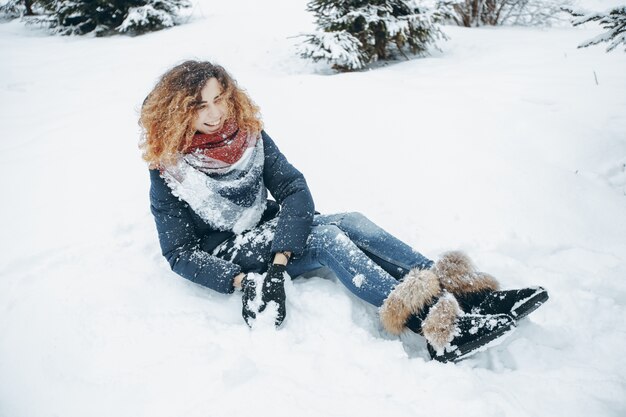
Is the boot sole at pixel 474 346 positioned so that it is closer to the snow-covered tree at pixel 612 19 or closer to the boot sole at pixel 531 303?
the boot sole at pixel 531 303

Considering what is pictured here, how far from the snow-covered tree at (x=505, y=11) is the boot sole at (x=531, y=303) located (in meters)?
8.00

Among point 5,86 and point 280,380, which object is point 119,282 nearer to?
point 280,380

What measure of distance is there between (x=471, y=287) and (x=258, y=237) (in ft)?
3.99

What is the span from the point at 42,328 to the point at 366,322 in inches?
68.4

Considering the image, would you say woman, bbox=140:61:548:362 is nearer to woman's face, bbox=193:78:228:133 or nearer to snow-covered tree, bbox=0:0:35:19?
woman's face, bbox=193:78:228:133

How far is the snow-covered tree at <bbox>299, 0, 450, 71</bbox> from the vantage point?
17.5 feet

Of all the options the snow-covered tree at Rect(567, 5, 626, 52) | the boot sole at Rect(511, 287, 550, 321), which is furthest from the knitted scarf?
the snow-covered tree at Rect(567, 5, 626, 52)

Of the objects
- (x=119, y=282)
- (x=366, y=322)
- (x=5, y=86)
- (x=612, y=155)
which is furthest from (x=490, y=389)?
(x=5, y=86)

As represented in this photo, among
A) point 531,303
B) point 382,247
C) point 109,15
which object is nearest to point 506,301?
point 531,303

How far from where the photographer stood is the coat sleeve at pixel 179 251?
1.99 m

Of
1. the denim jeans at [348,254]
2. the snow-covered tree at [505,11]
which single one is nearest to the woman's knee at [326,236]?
the denim jeans at [348,254]

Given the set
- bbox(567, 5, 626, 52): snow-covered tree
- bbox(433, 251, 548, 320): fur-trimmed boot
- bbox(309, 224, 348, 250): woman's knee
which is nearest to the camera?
bbox(433, 251, 548, 320): fur-trimmed boot

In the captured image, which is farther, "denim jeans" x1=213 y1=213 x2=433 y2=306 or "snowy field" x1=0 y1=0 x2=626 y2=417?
"denim jeans" x1=213 y1=213 x2=433 y2=306

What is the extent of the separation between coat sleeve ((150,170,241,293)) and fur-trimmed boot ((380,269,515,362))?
34.7 inches
